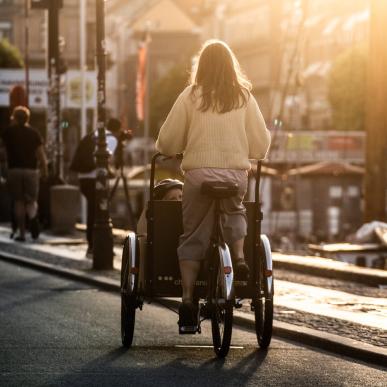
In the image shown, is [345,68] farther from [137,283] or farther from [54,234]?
[137,283]

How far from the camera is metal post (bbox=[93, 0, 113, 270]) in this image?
1505 centimetres

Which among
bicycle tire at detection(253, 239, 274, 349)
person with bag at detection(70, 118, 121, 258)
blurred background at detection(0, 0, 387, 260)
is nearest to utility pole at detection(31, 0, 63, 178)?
blurred background at detection(0, 0, 387, 260)

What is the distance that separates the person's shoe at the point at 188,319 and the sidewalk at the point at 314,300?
1080 mm

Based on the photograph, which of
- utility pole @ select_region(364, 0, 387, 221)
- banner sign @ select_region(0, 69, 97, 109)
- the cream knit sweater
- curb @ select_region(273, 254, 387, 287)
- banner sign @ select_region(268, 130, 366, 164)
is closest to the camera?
the cream knit sweater

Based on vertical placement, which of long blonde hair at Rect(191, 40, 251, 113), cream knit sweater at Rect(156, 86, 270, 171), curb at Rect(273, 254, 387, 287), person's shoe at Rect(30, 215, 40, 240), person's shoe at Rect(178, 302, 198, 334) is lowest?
person's shoe at Rect(30, 215, 40, 240)

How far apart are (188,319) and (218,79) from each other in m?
1.36

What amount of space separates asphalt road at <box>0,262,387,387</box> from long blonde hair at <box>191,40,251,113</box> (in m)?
1.43

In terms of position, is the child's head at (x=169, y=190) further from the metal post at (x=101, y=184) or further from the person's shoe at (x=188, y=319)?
the metal post at (x=101, y=184)

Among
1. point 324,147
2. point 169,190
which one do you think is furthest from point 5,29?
point 169,190

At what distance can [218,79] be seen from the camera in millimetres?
8195

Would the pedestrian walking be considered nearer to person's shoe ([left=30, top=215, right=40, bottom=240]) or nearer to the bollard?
person's shoe ([left=30, top=215, right=40, bottom=240])

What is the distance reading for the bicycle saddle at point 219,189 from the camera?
7938 mm

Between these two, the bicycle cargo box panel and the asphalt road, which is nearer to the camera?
the asphalt road

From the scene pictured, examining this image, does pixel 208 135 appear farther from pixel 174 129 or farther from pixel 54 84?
pixel 54 84
